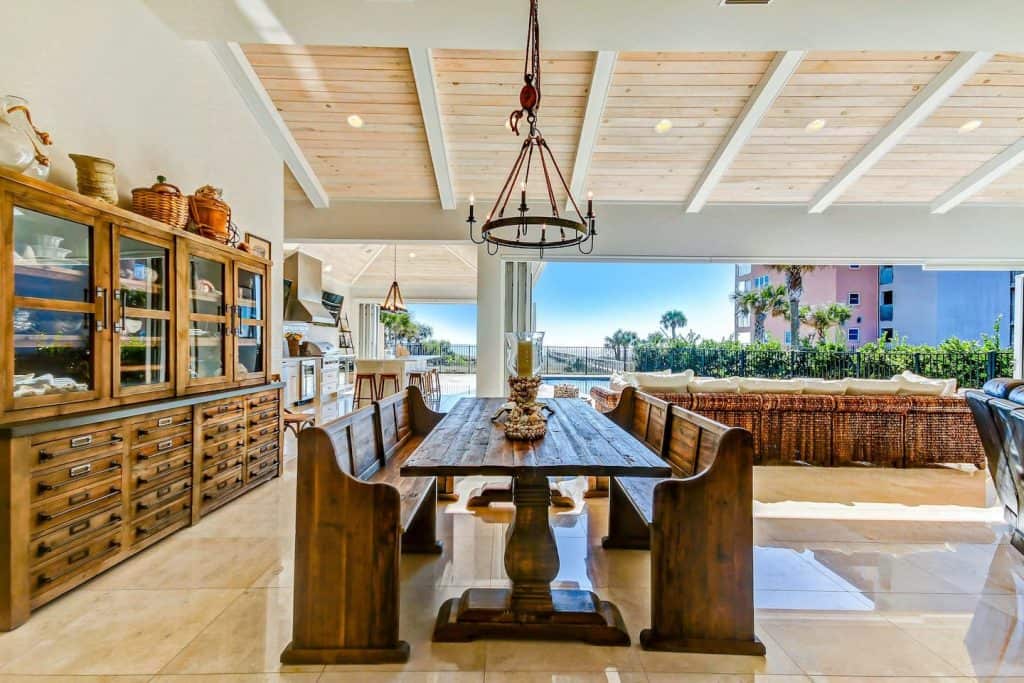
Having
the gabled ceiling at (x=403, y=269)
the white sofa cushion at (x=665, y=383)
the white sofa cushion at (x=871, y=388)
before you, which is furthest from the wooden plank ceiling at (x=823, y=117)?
the gabled ceiling at (x=403, y=269)

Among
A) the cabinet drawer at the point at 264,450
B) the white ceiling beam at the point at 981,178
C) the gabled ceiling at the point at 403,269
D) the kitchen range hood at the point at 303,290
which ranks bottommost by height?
the cabinet drawer at the point at 264,450

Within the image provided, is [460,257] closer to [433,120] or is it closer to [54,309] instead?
[433,120]

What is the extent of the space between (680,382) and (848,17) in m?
2.82

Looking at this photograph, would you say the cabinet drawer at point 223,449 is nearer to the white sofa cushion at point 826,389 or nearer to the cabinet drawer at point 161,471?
the cabinet drawer at point 161,471

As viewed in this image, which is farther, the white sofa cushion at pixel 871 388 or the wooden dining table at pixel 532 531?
the white sofa cushion at pixel 871 388

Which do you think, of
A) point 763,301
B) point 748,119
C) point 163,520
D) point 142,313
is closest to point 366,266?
point 142,313

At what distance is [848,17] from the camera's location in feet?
9.93

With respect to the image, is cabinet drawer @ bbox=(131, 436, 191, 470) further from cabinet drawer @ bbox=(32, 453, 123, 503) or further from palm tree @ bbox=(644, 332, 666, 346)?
palm tree @ bbox=(644, 332, 666, 346)

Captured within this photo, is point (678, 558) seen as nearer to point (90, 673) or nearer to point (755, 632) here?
point (755, 632)

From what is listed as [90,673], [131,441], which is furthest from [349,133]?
[90,673]

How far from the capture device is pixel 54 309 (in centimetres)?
212

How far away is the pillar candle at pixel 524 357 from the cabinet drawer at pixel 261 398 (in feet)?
7.89

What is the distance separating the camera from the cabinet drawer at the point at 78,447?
1968mm

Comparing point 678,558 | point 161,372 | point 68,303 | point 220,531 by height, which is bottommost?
point 220,531
